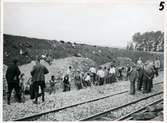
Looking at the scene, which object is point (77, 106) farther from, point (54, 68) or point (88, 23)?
point (88, 23)

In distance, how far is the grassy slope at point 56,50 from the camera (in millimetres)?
2191

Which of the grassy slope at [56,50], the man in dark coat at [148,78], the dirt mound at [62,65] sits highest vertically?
the grassy slope at [56,50]

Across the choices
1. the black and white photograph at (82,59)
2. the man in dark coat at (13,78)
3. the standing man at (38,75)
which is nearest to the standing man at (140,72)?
the black and white photograph at (82,59)

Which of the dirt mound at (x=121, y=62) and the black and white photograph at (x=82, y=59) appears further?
the dirt mound at (x=121, y=62)

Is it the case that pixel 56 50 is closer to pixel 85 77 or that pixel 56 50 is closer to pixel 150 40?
pixel 85 77

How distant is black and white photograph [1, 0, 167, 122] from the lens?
2.20 m

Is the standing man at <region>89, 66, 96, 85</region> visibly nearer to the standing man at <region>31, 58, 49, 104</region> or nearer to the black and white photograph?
the black and white photograph

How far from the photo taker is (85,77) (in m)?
2.29

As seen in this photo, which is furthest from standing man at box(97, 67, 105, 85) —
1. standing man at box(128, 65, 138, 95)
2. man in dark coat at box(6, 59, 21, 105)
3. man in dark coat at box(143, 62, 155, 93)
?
man in dark coat at box(6, 59, 21, 105)

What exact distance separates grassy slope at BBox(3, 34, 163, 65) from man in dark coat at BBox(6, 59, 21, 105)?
45mm

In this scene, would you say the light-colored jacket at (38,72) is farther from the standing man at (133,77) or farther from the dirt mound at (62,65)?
the standing man at (133,77)

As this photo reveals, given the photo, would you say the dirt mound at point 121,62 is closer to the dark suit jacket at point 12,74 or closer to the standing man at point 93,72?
the standing man at point 93,72

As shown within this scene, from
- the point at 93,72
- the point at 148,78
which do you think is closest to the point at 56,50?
the point at 93,72

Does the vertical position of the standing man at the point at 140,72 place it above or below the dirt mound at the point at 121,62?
below
